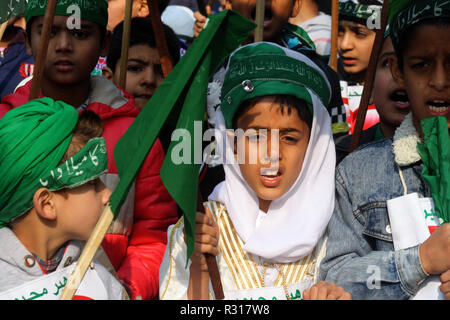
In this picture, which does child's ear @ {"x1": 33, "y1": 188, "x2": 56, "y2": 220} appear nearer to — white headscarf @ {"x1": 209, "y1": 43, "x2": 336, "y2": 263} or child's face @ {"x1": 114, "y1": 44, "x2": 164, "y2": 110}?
white headscarf @ {"x1": 209, "y1": 43, "x2": 336, "y2": 263}

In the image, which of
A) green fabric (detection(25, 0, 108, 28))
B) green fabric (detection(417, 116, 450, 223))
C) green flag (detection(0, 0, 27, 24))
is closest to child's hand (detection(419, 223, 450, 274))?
green fabric (detection(417, 116, 450, 223))

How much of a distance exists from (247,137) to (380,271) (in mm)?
758

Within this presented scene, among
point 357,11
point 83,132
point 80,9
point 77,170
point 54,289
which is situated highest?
point 80,9

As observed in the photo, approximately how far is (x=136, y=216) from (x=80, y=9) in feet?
3.66

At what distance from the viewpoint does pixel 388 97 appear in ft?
12.1

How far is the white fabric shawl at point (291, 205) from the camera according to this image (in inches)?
109

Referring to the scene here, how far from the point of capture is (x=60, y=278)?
265 cm

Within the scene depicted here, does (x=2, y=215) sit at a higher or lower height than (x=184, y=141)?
lower

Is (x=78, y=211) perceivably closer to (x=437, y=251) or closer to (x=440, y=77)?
(x=437, y=251)

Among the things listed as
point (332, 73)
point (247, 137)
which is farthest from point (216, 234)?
point (332, 73)

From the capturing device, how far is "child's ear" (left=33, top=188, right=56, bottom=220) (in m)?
2.68

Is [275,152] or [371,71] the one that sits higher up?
[371,71]

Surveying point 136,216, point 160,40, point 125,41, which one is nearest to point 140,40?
point 125,41
